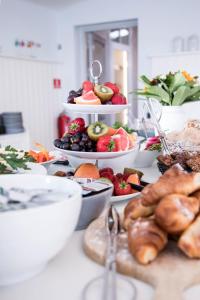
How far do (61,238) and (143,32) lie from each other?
3950mm

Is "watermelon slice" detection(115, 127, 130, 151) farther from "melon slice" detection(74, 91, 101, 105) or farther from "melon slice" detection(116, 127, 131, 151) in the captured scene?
"melon slice" detection(74, 91, 101, 105)

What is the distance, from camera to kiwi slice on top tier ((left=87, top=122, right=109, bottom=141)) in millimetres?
1033

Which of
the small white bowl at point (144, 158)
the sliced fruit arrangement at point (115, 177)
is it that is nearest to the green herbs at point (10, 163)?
the sliced fruit arrangement at point (115, 177)

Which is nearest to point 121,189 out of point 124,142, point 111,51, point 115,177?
point 115,177

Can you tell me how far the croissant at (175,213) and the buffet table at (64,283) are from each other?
0.32 ft

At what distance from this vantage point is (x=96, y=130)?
41.3 inches

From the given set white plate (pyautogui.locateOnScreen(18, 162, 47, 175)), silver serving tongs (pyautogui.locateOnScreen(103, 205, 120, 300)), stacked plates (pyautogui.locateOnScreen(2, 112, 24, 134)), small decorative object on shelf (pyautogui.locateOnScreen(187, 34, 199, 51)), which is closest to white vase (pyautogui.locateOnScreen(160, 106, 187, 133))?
white plate (pyautogui.locateOnScreen(18, 162, 47, 175))

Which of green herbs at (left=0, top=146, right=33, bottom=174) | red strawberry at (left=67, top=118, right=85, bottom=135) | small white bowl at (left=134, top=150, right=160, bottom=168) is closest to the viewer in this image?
green herbs at (left=0, top=146, right=33, bottom=174)

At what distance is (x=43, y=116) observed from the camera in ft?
14.8

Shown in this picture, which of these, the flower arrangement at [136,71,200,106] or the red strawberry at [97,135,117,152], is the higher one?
the flower arrangement at [136,71,200,106]

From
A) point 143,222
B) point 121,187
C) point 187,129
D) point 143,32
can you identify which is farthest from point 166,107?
point 143,32

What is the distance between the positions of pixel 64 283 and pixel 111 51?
4.85 meters

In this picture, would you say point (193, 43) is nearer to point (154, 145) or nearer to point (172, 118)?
point (172, 118)

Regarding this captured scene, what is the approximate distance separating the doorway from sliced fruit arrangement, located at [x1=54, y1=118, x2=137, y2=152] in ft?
10.3
